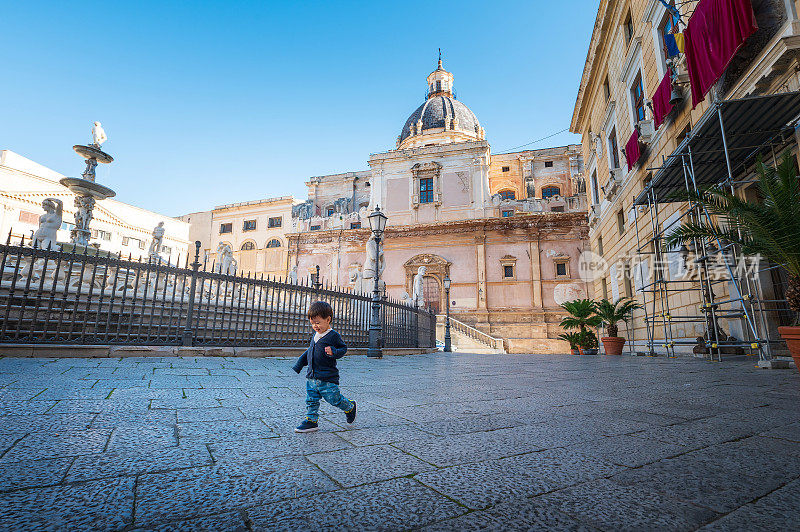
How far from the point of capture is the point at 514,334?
25.2 meters

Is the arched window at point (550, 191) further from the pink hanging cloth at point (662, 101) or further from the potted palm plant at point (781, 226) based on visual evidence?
the potted palm plant at point (781, 226)

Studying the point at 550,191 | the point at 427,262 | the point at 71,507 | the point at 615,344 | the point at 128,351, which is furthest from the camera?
the point at 550,191

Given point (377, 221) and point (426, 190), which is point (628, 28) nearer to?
point (377, 221)

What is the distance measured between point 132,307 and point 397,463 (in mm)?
7268

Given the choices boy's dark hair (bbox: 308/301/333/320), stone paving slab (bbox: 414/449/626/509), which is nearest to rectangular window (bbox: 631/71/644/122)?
boy's dark hair (bbox: 308/301/333/320)

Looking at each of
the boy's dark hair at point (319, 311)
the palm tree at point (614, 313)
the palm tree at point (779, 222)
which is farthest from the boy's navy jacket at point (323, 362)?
the palm tree at point (614, 313)

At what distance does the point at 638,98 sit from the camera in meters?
13.0

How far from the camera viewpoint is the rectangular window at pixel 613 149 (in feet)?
51.1

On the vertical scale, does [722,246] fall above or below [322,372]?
above

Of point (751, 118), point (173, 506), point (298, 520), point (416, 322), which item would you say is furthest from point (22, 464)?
point (416, 322)

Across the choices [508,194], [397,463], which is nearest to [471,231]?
[508,194]

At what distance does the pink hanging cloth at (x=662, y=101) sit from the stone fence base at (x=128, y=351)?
10.6 metres

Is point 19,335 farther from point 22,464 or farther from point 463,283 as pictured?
point 463,283

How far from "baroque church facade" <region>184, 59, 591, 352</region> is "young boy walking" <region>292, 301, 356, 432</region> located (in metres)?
21.5
